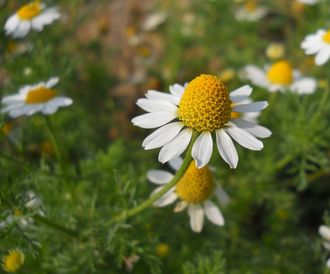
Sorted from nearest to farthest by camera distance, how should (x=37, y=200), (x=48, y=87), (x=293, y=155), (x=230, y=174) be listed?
(x=37, y=200), (x=48, y=87), (x=293, y=155), (x=230, y=174)

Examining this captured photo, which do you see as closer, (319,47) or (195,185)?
(195,185)

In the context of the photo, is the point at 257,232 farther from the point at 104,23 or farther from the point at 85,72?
the point at 104,23

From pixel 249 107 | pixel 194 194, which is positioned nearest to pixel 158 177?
pixel 194 194

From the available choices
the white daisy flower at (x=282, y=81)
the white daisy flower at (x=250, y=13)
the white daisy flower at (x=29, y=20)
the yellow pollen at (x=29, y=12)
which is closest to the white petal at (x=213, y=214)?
the white daisy flower at (x=282, y=81)

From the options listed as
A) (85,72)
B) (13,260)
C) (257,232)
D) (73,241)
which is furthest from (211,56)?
(13,260)

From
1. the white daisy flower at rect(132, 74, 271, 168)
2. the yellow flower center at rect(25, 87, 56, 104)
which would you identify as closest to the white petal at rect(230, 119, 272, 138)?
the white daisy flower at rect(132, 74, 271, 168)

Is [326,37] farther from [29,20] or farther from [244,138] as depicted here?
[29,20]
